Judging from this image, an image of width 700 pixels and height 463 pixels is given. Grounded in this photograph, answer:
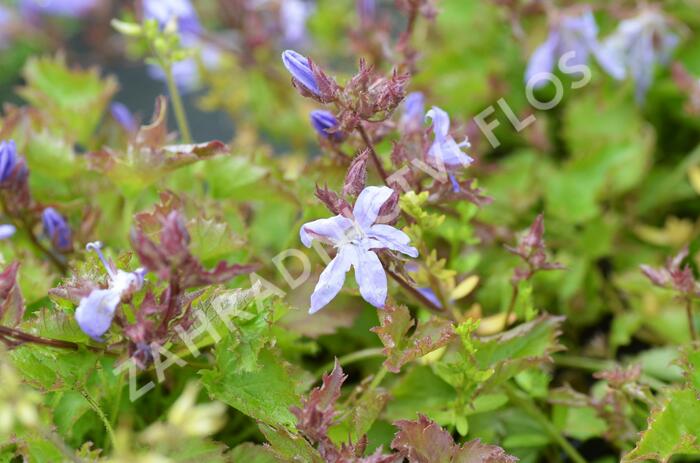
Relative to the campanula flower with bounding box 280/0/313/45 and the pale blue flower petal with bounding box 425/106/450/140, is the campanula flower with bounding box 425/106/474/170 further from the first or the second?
the campanula flower with bounding box 280/0/313/45

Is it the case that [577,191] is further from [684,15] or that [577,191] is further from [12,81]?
[12,81]

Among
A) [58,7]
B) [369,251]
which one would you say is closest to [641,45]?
[369,251]

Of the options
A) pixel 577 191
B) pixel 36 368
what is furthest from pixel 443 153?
pixel 577 191

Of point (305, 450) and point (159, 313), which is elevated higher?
point (159, 313)

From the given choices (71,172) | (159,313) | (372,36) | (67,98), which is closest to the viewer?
(159,313)

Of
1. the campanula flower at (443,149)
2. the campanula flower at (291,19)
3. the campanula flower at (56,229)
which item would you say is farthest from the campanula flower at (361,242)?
the campanula flower at (291,19)

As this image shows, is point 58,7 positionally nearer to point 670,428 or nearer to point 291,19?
point 291,19

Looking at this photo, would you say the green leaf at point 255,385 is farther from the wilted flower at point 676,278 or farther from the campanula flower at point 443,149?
the wilted flower at point 676,278
